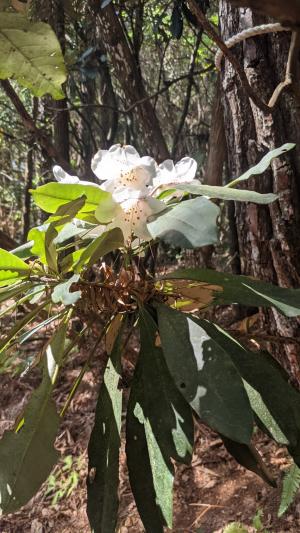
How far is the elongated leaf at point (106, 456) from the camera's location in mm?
704

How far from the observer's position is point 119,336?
2.63ft

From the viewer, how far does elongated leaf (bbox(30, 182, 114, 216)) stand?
639 mm

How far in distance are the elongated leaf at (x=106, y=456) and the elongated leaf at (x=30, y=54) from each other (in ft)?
1.39

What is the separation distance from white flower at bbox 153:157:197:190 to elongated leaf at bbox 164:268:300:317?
0.14 m

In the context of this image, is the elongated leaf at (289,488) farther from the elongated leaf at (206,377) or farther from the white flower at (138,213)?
the white flower at (138,213)

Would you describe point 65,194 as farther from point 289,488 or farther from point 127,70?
point 127,70

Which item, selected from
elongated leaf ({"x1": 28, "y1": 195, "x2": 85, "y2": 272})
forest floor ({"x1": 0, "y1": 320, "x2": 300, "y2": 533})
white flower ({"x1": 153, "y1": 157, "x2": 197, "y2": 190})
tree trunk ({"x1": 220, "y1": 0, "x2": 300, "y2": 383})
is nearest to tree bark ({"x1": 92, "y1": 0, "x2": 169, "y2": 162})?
tree trunk ({"x1": 220, "y1": 0, "x2": 300, "y2": 383})

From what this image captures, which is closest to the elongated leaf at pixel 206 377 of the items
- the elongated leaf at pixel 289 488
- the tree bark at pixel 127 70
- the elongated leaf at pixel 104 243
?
the elongated leaf at pixel 104 243

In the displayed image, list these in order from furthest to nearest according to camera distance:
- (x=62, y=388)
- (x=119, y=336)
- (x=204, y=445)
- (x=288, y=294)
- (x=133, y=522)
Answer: (x=62, y=388), (x=204, y=445), (x=133, y=522), (x=119, y=336), (x=288, y=294)

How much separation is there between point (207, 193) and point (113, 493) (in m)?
0.47

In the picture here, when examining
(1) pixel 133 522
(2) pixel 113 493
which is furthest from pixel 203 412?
(1) pixel 133 522

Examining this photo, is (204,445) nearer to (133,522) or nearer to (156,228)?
(133,522)

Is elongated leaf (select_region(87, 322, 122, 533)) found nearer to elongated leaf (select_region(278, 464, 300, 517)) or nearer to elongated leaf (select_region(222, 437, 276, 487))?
elongated leaf (select_region(222, 437, 276, 487))

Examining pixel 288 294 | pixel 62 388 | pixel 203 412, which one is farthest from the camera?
pixel 62 388
